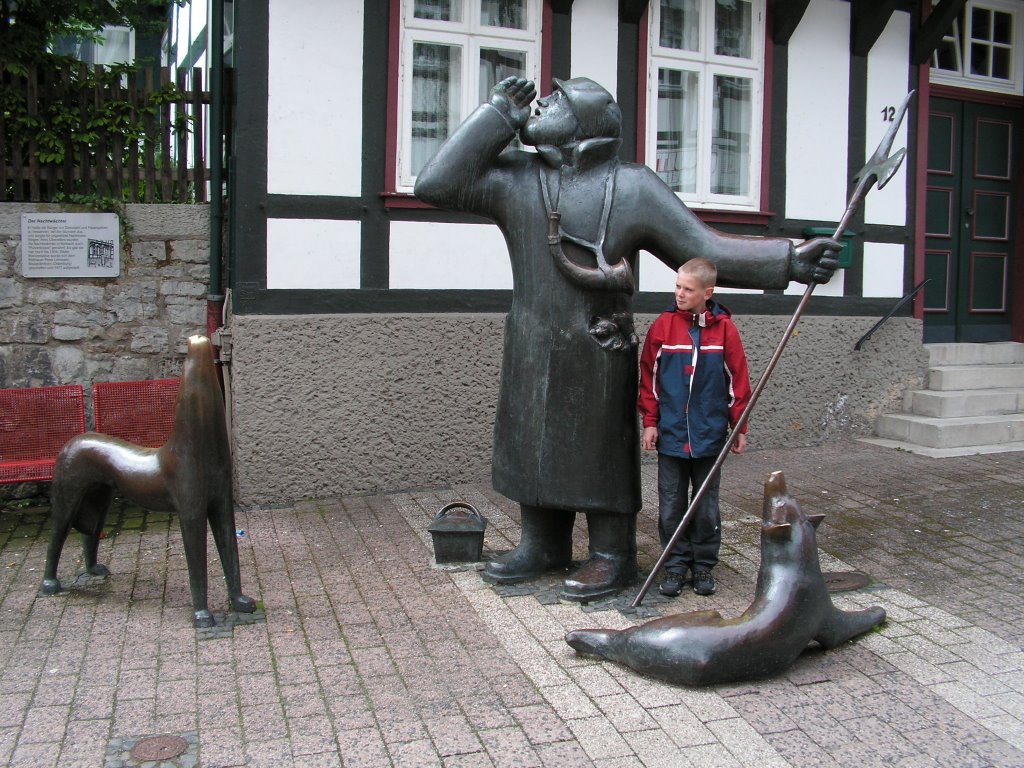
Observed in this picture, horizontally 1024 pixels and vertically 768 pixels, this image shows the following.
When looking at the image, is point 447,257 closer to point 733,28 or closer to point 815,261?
point 733,28

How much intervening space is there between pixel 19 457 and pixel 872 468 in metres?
5.56

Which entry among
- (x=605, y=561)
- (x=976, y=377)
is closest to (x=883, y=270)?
(x=976, y=377)

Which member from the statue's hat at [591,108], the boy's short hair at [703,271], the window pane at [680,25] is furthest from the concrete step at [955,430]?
the statue's hat at [591,108]

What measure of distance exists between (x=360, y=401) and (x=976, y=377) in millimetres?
5162

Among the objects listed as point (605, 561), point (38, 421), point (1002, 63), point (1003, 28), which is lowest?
point (605, 561)

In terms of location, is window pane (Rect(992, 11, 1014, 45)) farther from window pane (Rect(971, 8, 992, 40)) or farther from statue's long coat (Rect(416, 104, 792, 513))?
statue's long coat (Rect(416, 104, 792, 513))

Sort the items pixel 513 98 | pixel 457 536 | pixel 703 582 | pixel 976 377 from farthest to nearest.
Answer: pixel 976 377
pixel 457 536
pixel 703 582
pixel 513 98

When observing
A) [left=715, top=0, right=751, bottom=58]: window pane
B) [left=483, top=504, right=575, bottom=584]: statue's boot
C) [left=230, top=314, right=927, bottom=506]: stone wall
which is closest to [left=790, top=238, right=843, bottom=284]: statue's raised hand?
[left=483, top=504, right=575, bottom=584]: statue's boot

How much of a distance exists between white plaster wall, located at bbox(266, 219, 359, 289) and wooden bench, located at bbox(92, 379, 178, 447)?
954mm

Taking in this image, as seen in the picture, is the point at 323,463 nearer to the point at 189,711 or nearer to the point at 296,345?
the point at 296,345

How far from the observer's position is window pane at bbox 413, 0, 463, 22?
269 inches

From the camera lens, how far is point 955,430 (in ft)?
25.8

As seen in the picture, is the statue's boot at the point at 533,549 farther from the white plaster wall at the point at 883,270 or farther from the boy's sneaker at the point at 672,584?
the white plaster wall at the point at 883,270

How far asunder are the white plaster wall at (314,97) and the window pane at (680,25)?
2.33 meters
